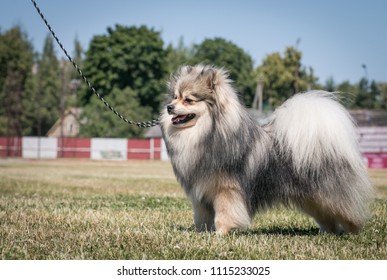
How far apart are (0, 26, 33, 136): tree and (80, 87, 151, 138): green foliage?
691 centimetres

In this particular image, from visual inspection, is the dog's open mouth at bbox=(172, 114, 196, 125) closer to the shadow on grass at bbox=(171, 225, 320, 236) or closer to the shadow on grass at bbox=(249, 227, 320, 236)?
the shadow on grass at bbox=(171, 225, 320, 236)

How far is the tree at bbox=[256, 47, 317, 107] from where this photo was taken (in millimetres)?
49094

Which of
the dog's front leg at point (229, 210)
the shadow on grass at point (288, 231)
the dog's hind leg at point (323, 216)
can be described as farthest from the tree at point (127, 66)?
the dog's front leg at point (229, 210)

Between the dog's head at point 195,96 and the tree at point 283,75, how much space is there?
4201 cm

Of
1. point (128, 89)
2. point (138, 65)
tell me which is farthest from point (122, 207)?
point (138, 65)

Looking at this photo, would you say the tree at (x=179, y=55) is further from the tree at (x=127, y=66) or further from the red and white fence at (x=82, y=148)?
the red and white fence at (x=82, y=148)

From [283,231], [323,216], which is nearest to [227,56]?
[283,231]

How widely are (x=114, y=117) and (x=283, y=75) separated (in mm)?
16473

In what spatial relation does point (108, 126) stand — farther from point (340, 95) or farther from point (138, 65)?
point (340, 95)

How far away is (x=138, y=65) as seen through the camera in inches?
2192

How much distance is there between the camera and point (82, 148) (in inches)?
1866

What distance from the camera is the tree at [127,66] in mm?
55375

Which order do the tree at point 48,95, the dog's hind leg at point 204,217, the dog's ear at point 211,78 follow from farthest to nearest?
the tree at point 48,95 < the dog's hind leg at point 204,217 < the dog's ear at point 211,78
